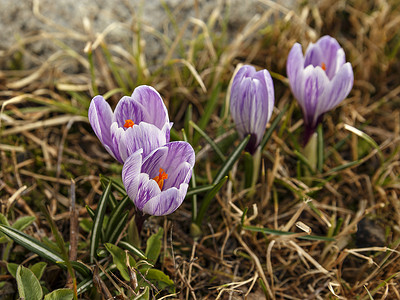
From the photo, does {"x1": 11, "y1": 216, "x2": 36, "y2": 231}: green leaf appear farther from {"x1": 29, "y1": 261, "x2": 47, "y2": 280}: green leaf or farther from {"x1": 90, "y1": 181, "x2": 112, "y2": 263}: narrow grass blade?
{"x1": 90, "y1": 181, "x2": 112, "y2": 263}: narrow grass blade

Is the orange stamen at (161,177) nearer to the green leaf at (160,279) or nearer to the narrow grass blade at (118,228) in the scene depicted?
the narrow grass blade at (118,228)

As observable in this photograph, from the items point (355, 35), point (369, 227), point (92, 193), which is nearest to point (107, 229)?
point (92, 193)

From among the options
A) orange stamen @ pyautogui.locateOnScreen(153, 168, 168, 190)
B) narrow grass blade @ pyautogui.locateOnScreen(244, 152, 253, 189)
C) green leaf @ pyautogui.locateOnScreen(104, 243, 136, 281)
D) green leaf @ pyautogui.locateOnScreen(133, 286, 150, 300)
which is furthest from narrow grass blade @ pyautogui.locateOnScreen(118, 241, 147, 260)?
narrow grass blade @ pyautogui.locateOnScreen(244, 152, 253, 189)

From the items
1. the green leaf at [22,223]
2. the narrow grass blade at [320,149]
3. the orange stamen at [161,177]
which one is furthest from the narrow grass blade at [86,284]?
the narrow grass blade at [320,149]

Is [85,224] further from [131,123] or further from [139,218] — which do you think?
[131,123]

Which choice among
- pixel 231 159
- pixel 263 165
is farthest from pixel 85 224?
pixel 263 165

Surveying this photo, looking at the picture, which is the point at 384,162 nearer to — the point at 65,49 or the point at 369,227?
the point at 369,227
